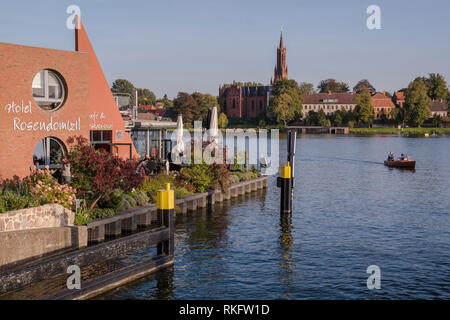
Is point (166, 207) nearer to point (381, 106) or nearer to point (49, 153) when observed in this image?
point (49, 153)

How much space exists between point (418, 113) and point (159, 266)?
14046 cm

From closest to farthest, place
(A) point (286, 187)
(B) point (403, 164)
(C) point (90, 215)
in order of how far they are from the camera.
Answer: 1. (C) point (90, 215)
2. (A) point (286, 187)
3. (B) point (403, 164)

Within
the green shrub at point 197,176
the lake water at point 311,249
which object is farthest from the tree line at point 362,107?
the green shrub at point 197,176

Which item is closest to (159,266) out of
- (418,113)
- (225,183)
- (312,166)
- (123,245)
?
(123,245)

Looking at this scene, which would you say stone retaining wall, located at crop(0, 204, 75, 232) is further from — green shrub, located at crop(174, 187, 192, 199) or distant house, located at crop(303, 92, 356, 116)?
distant house, located at crop(303, 92, 356, 116)

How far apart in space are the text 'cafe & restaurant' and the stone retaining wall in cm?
470

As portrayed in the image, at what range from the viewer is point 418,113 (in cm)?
14350

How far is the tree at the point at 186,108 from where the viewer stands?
149 metres

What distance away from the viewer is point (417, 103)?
144625 mm

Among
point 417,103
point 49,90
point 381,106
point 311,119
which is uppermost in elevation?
point 381,106

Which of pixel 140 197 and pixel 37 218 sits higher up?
pixel 37 218

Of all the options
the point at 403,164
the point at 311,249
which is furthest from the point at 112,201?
the point at 403,164

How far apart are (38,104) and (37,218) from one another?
7320 mm
